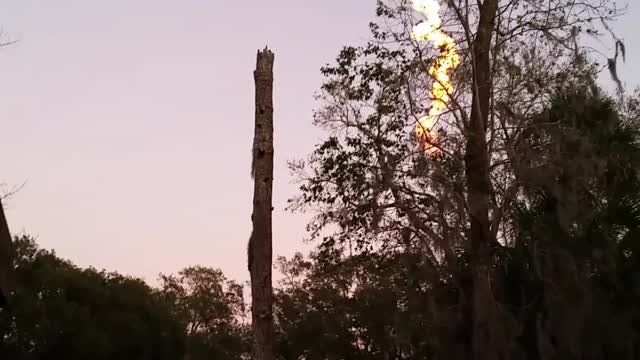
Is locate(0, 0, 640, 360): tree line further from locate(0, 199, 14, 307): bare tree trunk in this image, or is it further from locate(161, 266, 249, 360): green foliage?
locate(161, 266, 249, 360): green foliage

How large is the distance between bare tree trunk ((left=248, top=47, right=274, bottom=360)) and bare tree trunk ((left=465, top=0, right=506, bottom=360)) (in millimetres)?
6276

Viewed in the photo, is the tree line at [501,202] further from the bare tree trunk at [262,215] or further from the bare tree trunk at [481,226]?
the bare tree trunk at [262,215]

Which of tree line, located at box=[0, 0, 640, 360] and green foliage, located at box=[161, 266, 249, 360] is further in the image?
green foliage, located at box=[161, 266, 249, 360]

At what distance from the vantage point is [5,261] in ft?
59.6

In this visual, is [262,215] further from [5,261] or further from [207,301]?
[207,301]

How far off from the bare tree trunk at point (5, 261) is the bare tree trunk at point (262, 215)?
11037 millimetres

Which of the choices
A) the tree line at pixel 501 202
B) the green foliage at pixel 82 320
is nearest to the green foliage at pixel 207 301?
the green foliage at pixel 82 320

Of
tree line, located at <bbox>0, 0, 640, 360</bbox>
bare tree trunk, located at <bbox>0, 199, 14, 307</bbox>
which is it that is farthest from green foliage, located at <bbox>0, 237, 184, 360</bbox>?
tree line, located at <bbox>0, 0, 640, 360</bbox>

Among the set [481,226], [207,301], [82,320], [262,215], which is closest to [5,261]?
[82,320]

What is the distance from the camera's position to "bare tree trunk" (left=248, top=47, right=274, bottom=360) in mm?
7387

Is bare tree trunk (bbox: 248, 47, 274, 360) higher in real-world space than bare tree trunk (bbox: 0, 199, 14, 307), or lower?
lower

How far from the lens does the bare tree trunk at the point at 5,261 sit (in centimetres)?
1750

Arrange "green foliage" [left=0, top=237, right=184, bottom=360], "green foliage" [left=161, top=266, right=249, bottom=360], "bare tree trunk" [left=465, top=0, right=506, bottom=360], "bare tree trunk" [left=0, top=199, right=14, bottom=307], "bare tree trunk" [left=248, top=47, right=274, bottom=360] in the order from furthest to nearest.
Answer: "green foliage" [left=161, top=266, right=249, bottom=360] → "green foliage" [left=0, top=237, right=184, bottom=360] → "bare tree trunk" [left=0, top=199, right=14, bottom=307] → "bare tree trunk" [left=465, top=0, right=506, bottom=360] → "bare tree trunk" [left=248, top=47, right=274, bottom=360]

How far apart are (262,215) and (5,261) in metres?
12.4
